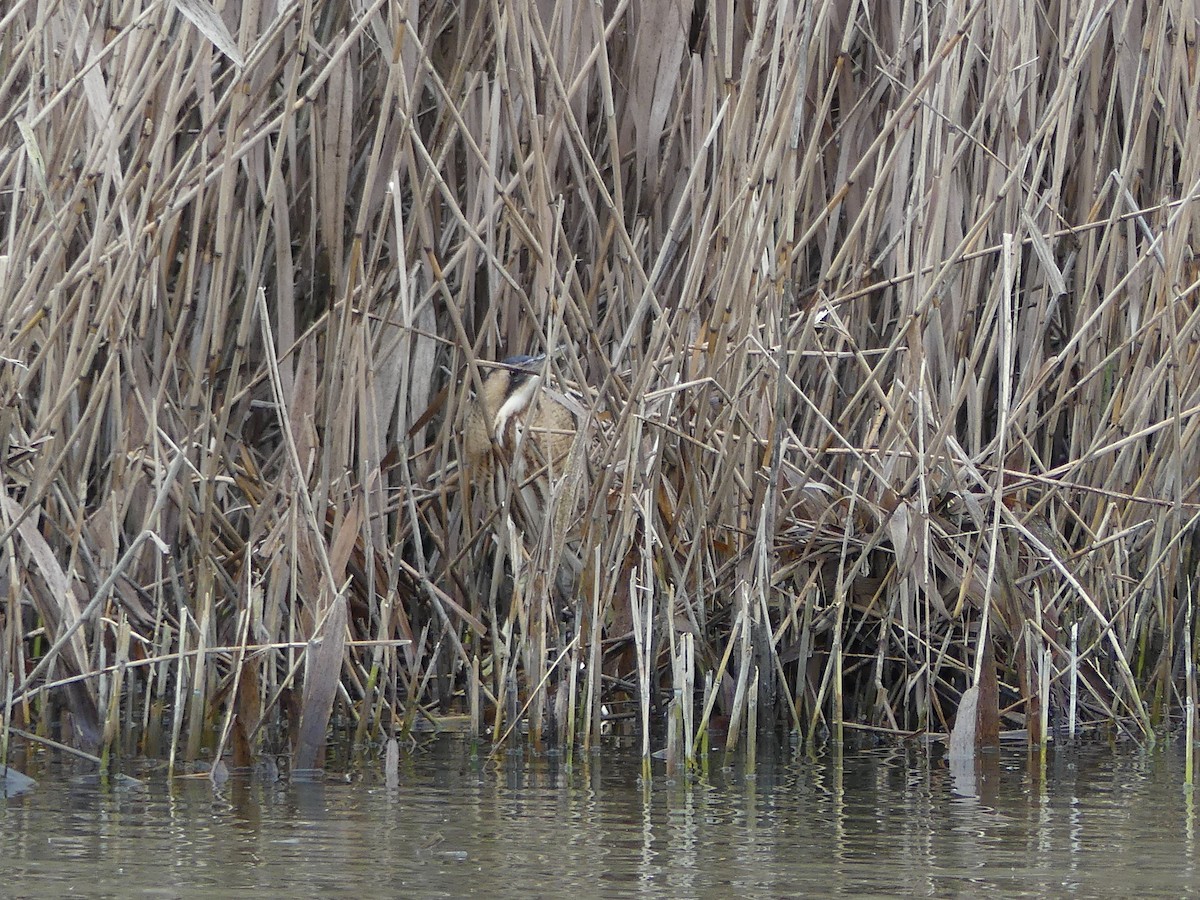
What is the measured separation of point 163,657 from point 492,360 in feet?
3.58

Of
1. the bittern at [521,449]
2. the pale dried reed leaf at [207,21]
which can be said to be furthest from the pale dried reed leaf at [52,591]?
the pale dried reed leaf at [207,21]

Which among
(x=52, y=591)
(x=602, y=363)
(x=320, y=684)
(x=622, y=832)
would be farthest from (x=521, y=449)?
(x=622, y=832)

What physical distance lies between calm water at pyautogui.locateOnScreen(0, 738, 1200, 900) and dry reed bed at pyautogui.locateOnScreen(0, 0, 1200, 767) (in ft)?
0.65

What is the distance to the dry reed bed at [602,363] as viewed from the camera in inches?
133

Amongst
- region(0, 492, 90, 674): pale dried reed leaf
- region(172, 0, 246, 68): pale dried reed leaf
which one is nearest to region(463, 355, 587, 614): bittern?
region(0, 492, 90, 674): pale dried reed leaf

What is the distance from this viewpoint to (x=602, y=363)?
3625 mm

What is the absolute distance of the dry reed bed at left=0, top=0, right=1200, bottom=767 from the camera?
3389 mm

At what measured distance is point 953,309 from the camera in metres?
4.01

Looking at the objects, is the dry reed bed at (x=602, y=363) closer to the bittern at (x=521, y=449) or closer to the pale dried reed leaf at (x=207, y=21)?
the bittern at (x=521, y=449)

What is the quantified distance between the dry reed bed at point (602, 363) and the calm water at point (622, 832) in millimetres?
199

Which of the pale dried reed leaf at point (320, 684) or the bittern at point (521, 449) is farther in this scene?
the bittern at point (521, 449)

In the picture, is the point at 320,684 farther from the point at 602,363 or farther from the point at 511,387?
the point at 511,387

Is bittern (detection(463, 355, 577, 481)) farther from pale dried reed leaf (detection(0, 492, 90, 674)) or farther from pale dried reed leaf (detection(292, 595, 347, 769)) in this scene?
pale dried reed leaf (detection(0, 492, 90, 674))

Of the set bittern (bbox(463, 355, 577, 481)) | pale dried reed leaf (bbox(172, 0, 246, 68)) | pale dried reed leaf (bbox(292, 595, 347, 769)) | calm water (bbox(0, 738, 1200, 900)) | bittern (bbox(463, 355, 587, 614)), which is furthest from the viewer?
bittern (bbox(463, 355, 577, 481))
